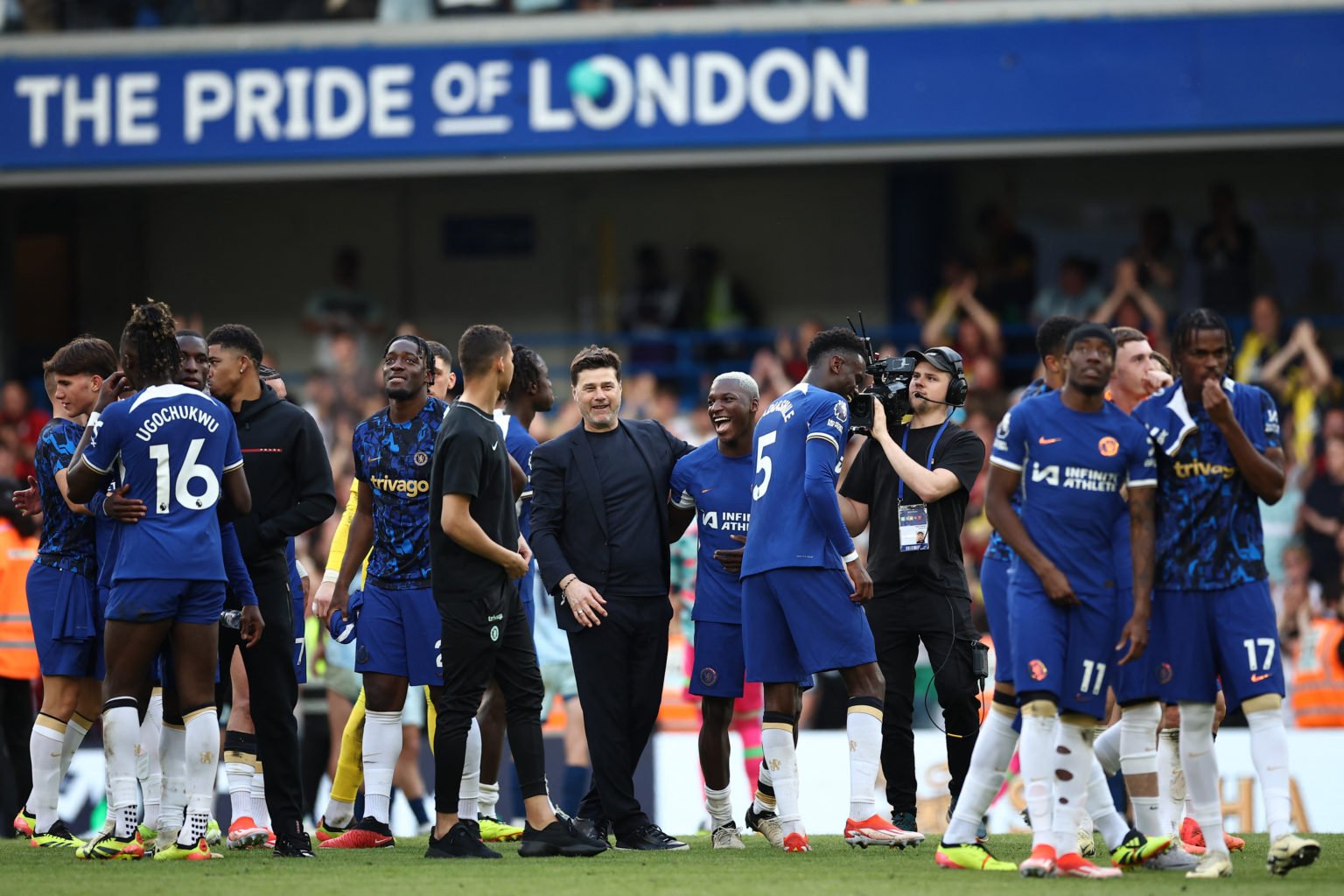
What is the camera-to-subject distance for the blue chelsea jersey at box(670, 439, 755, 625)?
9391 millimetres

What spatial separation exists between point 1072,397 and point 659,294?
12.5m

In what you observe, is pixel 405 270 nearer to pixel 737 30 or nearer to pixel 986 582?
pixel 737 30

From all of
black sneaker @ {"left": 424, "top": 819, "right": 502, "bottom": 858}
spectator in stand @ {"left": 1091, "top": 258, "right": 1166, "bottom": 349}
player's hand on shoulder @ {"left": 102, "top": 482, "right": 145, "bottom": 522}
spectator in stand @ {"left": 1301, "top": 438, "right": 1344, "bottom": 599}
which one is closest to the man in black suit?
black sneaker @ {"left": 424, "top": 819, "right": 502, "bottom": 858}

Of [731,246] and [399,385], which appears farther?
[731,246]

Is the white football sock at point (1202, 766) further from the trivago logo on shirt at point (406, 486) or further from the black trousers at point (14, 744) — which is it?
the black trousers at point (14, 744)

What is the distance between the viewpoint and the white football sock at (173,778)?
8.46 metres

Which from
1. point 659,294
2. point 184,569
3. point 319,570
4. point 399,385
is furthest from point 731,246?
point 184,569

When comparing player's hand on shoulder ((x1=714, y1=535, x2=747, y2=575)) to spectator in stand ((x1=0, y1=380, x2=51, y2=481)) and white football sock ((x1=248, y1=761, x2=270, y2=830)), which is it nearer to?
white football sock ((x1=248, y1=761, x2=270, y2=830))

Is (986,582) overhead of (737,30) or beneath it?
beneath

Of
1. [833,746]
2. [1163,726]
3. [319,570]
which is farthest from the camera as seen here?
[319,570]

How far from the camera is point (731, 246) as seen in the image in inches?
828

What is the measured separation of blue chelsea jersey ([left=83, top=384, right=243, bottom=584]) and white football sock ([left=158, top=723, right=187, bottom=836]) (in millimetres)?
838

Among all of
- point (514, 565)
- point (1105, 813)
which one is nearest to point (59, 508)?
point (514, 565)

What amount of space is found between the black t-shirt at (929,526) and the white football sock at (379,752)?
2.52 m
